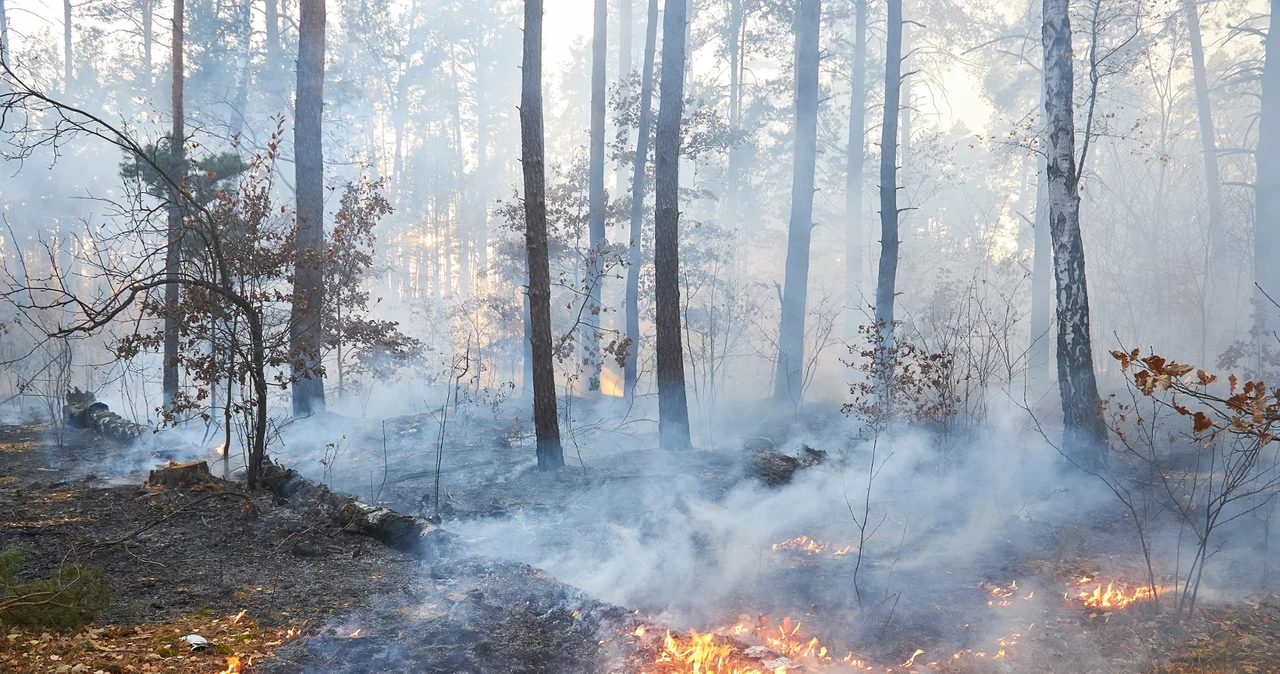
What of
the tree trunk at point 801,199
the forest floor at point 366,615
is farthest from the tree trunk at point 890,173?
the forest floor at point 366,615

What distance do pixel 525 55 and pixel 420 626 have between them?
7173 millimetres

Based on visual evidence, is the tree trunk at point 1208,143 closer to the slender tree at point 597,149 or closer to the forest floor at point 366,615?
the slender tree at point 597,149

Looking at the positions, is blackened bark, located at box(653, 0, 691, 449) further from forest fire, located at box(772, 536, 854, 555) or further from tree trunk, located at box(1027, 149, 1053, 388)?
tree trunk, located at box(1027, 149, 1053, 388)

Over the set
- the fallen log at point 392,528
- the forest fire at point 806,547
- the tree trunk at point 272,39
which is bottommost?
the forest fire at point 806,547

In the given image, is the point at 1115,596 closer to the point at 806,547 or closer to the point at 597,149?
the point at 806,547

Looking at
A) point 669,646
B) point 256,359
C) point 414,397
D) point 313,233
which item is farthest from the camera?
point 414,397

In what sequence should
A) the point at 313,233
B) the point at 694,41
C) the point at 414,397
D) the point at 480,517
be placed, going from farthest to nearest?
the point at 694,41 < the point at 414,397 < the point at 313,233 < the point at 480,517

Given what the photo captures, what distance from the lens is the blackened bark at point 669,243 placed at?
10461mm

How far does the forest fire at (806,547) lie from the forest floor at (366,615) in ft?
0.62

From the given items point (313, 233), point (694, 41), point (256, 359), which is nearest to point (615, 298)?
point (694, 41)

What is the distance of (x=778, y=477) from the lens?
898 cm

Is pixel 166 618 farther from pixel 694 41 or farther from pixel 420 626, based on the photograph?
pixel 694 41

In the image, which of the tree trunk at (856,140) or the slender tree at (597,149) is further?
the tree trunk at (856,140)

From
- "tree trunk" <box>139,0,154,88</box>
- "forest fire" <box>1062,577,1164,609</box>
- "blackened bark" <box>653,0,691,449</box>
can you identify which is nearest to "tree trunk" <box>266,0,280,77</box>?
"tree trunk" <box>139,0,154,88</box>
